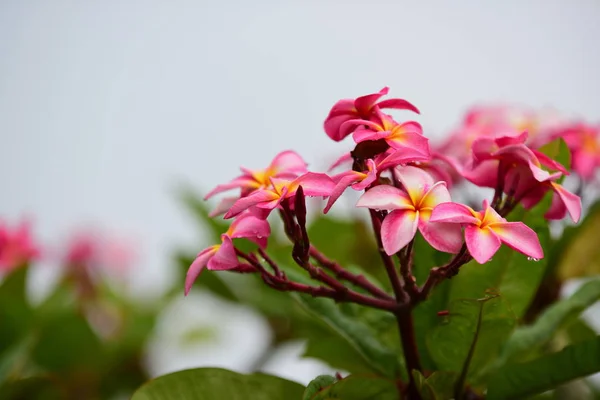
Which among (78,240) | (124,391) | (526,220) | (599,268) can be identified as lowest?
(124,391)

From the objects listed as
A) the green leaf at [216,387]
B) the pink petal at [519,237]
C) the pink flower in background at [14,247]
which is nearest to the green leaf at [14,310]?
the pink flower in background at [14,247]

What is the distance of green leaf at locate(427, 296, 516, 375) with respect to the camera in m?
0.49

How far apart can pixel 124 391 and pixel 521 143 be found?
0.84 m

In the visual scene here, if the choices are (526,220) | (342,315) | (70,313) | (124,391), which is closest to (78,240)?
(124,391)

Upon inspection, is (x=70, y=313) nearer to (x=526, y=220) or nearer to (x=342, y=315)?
(x=342, y=315)

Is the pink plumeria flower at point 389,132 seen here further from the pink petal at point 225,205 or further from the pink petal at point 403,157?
the pink petal at point 225,205

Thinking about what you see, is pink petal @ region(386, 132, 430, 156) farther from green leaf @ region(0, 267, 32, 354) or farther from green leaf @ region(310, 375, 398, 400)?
green leaf @ region(0, 267, 32, 354)

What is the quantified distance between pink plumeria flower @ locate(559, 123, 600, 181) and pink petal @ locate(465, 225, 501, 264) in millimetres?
393

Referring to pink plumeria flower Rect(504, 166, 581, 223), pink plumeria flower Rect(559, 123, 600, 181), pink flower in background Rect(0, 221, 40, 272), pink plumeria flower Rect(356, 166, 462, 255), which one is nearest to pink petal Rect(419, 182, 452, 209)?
pink plumeria flower Rect(356, 166, 462, 255)

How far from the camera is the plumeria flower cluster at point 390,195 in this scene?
41 centimetres

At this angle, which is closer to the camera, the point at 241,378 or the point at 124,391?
the point at 241,378

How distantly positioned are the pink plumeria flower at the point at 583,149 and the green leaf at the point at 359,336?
33 cm

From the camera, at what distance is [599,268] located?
0.76 metres

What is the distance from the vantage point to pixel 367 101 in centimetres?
49
